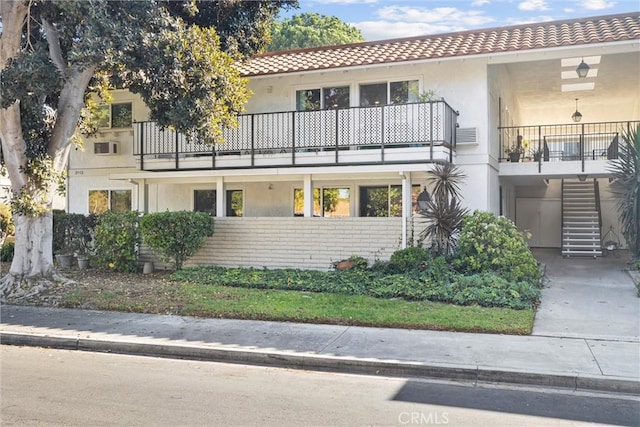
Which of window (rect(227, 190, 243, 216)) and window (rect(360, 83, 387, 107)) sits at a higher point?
window (rect(360, 83, 387, 107))

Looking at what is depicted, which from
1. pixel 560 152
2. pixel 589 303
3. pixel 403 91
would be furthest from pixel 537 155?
pixel 589 303

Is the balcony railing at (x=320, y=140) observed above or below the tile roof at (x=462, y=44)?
below

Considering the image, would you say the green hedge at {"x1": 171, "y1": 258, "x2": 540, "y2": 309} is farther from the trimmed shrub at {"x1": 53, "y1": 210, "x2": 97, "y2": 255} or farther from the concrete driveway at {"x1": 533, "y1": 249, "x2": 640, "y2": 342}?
the trimmed shrub at {"x1": 53, "y1": 210, "x2": 97, "y2": 255}

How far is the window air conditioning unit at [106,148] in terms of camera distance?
1766cm

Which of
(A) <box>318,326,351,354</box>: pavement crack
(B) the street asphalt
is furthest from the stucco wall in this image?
(A) <box>318,326,351,354</box>: pavement crack

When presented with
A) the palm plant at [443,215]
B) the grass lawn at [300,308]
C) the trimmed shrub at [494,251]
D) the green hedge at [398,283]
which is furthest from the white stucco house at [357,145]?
the grass lawn at [300,308]

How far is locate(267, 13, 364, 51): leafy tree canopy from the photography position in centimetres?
3791

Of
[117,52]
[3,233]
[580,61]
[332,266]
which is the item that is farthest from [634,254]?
[3,233]

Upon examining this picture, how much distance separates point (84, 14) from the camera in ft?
31.8

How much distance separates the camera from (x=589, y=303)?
10375mm

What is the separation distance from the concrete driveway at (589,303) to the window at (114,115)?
1400 centimetres

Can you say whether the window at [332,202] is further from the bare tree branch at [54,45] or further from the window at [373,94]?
the bare tree branch at [54,45]

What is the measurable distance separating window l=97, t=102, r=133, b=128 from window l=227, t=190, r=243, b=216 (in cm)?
428

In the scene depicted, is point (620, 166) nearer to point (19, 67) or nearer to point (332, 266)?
point (332, 266)
